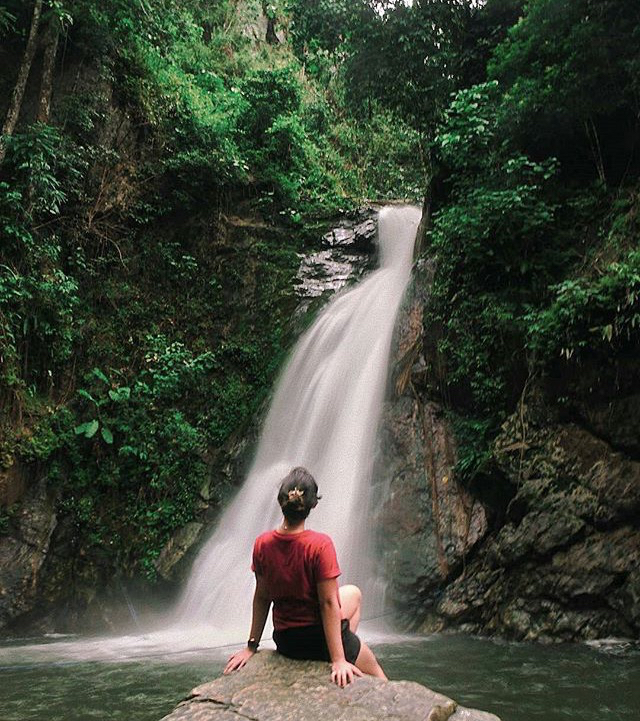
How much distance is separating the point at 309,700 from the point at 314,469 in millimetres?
6186

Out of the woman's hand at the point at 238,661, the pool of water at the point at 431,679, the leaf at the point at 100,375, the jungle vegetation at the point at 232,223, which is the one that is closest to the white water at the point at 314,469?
the jungle vegetation at the point at 232,223

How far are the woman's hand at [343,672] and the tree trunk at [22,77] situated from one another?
977cm

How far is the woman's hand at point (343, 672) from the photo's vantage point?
2.64 meters

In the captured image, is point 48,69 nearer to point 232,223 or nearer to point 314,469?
point 232,223

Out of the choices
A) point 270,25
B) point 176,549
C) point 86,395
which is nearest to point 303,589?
point 176,549

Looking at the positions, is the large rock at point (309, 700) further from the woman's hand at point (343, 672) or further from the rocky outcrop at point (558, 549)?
the rocky outcrop at point (558, 549)

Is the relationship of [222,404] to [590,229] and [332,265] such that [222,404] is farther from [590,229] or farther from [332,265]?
[590,229]

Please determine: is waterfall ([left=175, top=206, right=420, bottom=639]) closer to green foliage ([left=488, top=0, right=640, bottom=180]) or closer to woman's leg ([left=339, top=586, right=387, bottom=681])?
green foliage ([left=488, top=0, right=640, bottom=180])

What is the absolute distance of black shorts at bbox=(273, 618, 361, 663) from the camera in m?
2.87

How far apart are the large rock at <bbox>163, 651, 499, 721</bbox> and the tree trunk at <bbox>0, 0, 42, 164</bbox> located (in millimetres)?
9614

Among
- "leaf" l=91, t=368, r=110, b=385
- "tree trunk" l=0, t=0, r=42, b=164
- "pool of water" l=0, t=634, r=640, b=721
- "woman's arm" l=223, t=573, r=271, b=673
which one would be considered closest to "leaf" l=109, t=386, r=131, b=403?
"leaf" l=91, t=368, r=110, b=385

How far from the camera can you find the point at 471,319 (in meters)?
7.98

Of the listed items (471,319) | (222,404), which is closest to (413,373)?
(471,319)

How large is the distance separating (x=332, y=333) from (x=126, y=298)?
3.71m
